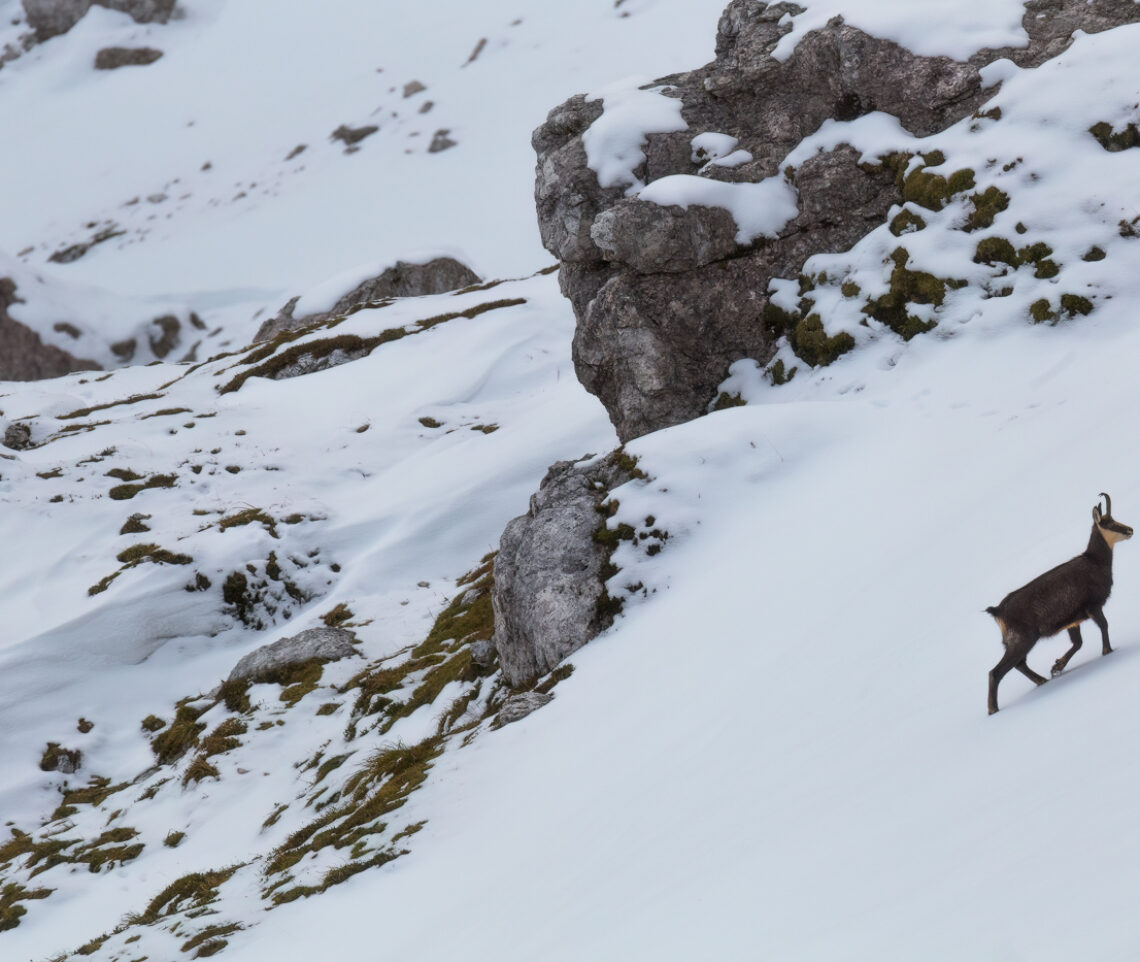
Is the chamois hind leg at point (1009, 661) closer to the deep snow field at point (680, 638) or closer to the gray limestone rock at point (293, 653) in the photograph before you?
the deep snow field at point (680, 638)

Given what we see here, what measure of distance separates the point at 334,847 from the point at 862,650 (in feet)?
23.1

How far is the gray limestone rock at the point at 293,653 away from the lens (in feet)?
67.1

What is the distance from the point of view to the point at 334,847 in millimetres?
11945

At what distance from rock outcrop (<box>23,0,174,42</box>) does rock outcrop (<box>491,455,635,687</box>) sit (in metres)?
113

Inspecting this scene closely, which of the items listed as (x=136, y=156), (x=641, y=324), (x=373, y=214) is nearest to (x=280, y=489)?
(x=641, y=324)

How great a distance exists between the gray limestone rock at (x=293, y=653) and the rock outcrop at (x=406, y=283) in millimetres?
33669

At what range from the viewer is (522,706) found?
513 inches

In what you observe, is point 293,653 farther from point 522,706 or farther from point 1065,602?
point 1065,602

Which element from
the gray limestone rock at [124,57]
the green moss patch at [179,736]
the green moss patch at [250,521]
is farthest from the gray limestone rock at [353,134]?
the green moss patch at [179,736]

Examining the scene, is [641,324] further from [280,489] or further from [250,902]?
[280,489]

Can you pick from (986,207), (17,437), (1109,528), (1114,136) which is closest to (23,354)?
(17,437)

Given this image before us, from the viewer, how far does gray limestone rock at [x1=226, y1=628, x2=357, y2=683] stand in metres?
20.5

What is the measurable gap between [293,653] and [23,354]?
167 ft

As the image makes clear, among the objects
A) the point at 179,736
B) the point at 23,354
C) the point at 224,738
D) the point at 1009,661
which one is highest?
the point at 1009,661
